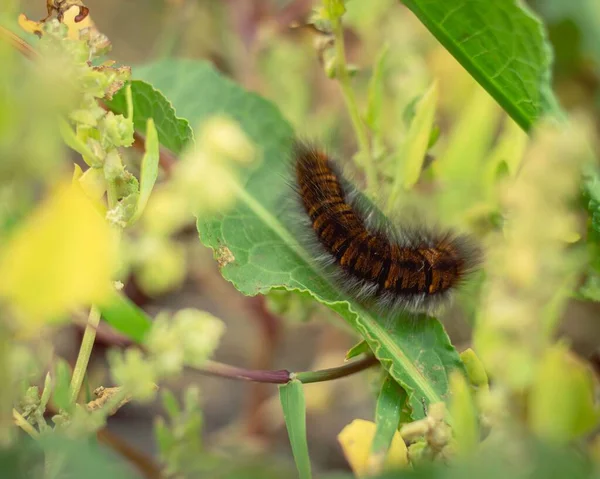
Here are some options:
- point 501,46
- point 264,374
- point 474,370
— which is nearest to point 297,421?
point 264,374

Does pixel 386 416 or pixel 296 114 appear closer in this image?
pixel 386 416

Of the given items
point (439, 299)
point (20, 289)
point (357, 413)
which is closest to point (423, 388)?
point (439, 299)

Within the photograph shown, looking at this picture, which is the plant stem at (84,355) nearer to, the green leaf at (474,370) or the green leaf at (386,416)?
the green leaf at (386,416)

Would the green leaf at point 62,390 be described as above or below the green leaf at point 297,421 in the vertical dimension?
above

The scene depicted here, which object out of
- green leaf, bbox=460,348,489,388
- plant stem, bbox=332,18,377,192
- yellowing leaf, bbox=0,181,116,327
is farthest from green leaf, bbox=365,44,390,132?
yellowing leaf, bbox=0,181,116,327

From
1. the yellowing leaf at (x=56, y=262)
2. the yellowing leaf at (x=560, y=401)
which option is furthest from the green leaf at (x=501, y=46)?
the yellowing leaf at (x=56, y=262)

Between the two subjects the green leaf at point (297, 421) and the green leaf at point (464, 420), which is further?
the green leaf at point (297, 421)

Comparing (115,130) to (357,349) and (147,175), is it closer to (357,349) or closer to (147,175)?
(147,175)
